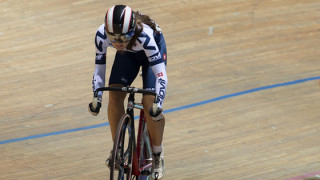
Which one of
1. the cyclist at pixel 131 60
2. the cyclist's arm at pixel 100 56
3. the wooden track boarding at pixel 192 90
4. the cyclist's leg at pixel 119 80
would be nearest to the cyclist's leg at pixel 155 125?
the cyclist at pixel 131 60

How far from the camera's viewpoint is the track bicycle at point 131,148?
3.84 metres

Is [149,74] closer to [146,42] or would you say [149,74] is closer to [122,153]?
[146,42]

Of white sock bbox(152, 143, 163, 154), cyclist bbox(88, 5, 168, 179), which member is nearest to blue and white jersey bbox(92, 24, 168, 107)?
cyclist bbox(88, 5, 168, 179)

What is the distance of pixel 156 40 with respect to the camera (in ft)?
14.1

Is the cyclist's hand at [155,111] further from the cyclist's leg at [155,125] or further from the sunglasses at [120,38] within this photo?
the sunglasses at [120,38]

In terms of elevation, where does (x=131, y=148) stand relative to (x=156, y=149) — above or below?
above

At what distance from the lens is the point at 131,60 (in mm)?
4203

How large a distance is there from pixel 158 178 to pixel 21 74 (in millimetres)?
2437

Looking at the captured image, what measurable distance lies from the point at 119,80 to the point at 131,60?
0.55 ft

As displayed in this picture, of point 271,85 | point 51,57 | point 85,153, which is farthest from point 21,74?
point 271,85

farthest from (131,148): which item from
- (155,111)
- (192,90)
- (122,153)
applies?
(192,90)

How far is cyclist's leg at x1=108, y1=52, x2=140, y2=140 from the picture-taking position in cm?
411

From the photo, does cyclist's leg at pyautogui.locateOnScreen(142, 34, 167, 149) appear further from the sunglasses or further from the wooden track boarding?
the wooden track boarding

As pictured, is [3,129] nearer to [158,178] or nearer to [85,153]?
[85,153]
